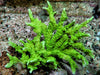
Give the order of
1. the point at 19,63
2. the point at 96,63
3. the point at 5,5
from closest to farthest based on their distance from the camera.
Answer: the point at 19,63
the point at 96,63
the point at 5,5

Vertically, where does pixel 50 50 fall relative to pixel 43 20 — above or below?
below

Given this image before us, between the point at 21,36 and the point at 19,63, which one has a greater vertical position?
the point at 21,36

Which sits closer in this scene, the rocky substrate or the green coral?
the green coral

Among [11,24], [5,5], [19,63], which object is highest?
[5,5]

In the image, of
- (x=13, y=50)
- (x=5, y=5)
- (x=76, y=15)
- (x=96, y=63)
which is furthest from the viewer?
(x=76, y=15)

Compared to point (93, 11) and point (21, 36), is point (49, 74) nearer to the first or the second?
point (21, 36)

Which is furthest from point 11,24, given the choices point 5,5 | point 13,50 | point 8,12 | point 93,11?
point 93,11

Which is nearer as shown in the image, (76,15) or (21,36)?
(21,36)

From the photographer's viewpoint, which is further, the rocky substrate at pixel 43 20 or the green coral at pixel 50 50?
the rocky substrate at pixel 43 20

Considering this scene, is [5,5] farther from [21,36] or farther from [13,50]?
[13,50]

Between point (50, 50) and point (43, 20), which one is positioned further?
point (43, 20)
